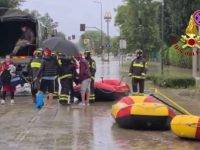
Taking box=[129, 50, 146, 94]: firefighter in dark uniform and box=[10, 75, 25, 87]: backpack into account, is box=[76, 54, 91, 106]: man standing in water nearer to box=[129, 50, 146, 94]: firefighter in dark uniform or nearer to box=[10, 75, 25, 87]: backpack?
box=[129, 50, 146, 94]: firefighter in dark uniform

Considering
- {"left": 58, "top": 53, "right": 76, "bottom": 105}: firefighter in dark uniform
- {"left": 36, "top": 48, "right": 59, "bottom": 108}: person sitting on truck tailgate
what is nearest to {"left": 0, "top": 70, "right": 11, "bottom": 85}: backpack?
{"left": 36, "top": 48, "right": 59, "bottom": 108}: person sitting on truck tailgate

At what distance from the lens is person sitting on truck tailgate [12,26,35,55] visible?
94.0 ft

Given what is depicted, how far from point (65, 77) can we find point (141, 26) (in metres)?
45.0

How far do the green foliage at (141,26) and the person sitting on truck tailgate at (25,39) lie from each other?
33.0m

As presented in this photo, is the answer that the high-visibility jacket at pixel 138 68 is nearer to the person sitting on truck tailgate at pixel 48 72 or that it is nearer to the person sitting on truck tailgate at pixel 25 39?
the person sitting on truck tailgate at pixel 48 72

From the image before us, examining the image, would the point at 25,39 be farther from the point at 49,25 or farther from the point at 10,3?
the point at 49,25

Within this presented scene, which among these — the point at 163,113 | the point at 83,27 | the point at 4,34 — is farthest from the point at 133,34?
the point at 163,113

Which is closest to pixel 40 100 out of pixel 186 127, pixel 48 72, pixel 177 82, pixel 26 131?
pixel 48 72

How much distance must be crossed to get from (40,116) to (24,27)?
12.3m

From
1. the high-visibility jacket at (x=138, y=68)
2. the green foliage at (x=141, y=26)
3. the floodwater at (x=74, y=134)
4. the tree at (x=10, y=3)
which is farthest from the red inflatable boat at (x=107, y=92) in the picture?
the green foliage at (x=141, y=26)

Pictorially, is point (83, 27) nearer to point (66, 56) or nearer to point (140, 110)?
point (66, 56)

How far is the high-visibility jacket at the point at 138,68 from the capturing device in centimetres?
2191

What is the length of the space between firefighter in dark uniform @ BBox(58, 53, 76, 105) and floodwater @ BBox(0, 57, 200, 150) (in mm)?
1716

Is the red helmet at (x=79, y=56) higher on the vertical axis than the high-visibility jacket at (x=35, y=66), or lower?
higher
